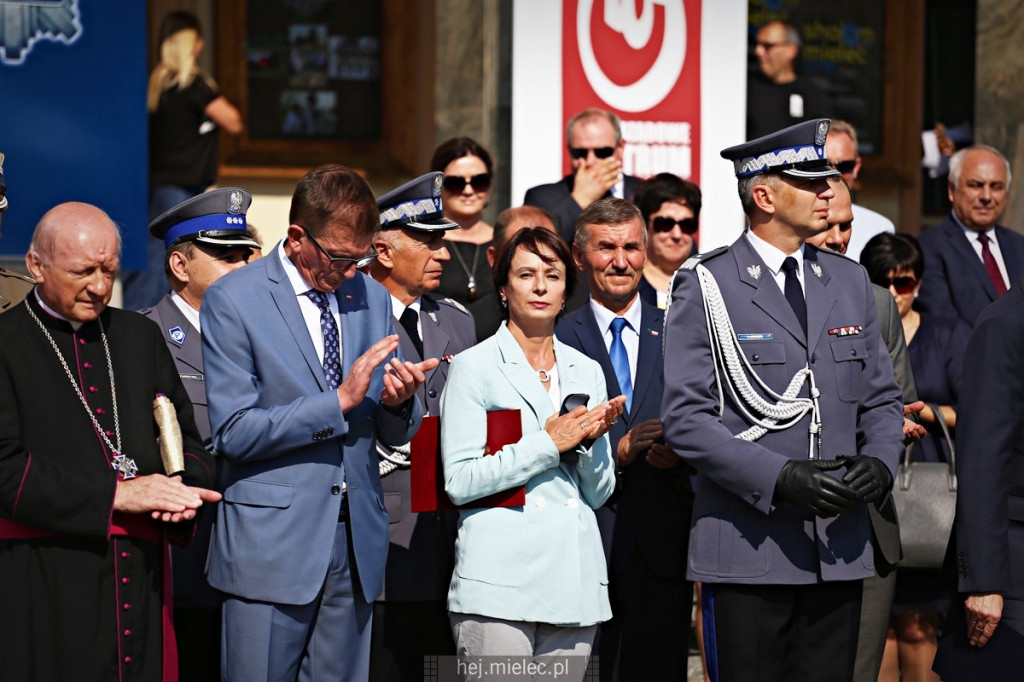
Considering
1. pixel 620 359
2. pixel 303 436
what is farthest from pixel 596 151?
pixel 303 436

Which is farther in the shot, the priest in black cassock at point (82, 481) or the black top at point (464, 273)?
the black top at point (464, 273)

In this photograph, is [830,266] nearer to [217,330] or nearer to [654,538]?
[654,538]

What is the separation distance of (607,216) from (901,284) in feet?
4.68

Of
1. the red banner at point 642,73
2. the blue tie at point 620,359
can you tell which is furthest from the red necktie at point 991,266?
the blue tie at point 620,359

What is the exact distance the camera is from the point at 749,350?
4.58 m

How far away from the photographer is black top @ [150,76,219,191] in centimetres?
916

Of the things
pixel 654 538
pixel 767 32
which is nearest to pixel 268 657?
pixel 654 538

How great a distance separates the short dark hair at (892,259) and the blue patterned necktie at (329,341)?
8.91 feet

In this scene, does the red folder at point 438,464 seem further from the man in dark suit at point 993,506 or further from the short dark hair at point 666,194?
the short dark hair at point 666,194

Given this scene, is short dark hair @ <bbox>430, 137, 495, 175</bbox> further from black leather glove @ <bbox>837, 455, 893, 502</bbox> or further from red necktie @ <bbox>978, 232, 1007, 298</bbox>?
black leather glove @ <bbox>837, 455, 893, 502</bbox>

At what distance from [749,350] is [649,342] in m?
0.97

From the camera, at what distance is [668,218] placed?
6441 millimetres

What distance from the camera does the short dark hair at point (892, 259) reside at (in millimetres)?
6285

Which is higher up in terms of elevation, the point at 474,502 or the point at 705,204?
the point at 705,204
